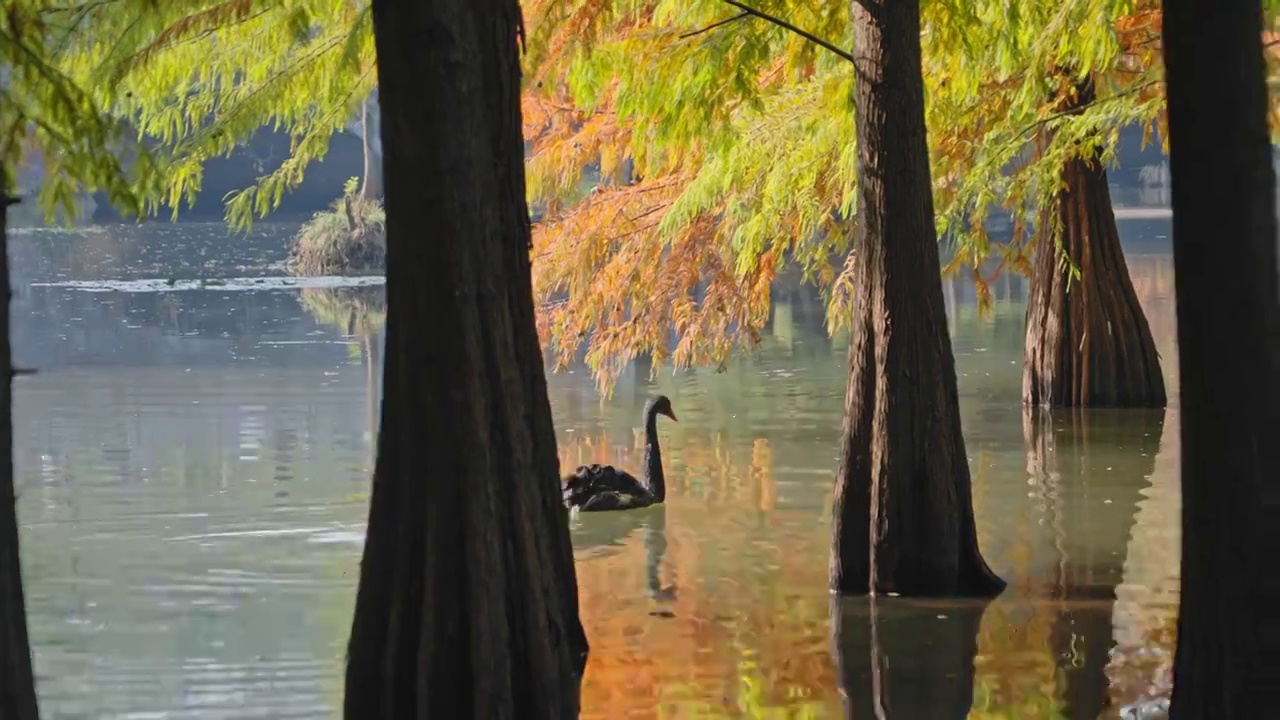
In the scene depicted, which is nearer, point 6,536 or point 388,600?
point 6,536

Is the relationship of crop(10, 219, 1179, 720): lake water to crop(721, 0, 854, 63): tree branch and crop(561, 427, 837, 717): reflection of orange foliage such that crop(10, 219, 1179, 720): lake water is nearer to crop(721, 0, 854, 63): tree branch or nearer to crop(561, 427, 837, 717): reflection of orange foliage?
crop(561, 427, 837, 717): reflection of orange foliage

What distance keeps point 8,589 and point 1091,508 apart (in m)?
8.80

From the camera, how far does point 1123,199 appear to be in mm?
74875

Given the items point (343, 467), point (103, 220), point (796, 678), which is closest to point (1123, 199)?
point (103, 220)

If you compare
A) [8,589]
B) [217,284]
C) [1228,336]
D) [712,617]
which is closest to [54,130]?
[8,589]

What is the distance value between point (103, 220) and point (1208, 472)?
253 ft

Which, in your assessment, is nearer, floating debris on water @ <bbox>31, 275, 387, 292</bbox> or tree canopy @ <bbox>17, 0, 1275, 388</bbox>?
tree canopy @ <bbox>17, 0, 1275, 388</bbox>

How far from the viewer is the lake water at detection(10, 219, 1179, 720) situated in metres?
8.40

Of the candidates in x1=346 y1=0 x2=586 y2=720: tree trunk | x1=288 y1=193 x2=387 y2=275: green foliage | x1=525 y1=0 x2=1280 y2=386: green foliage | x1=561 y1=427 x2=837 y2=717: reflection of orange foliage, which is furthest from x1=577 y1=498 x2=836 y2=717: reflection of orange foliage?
x1=288 y1=193 x2=387 y2=275: green foliage

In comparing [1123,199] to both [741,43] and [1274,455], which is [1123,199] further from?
[1274,455]

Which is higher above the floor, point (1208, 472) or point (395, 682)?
point (1208, 472)

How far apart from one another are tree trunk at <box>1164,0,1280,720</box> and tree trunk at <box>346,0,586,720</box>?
2557mm

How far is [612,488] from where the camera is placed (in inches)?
518

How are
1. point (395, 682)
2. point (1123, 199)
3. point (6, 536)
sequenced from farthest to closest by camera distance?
1. point (1123, 199)
2. point (395, 682)
3. point (6, 536)
